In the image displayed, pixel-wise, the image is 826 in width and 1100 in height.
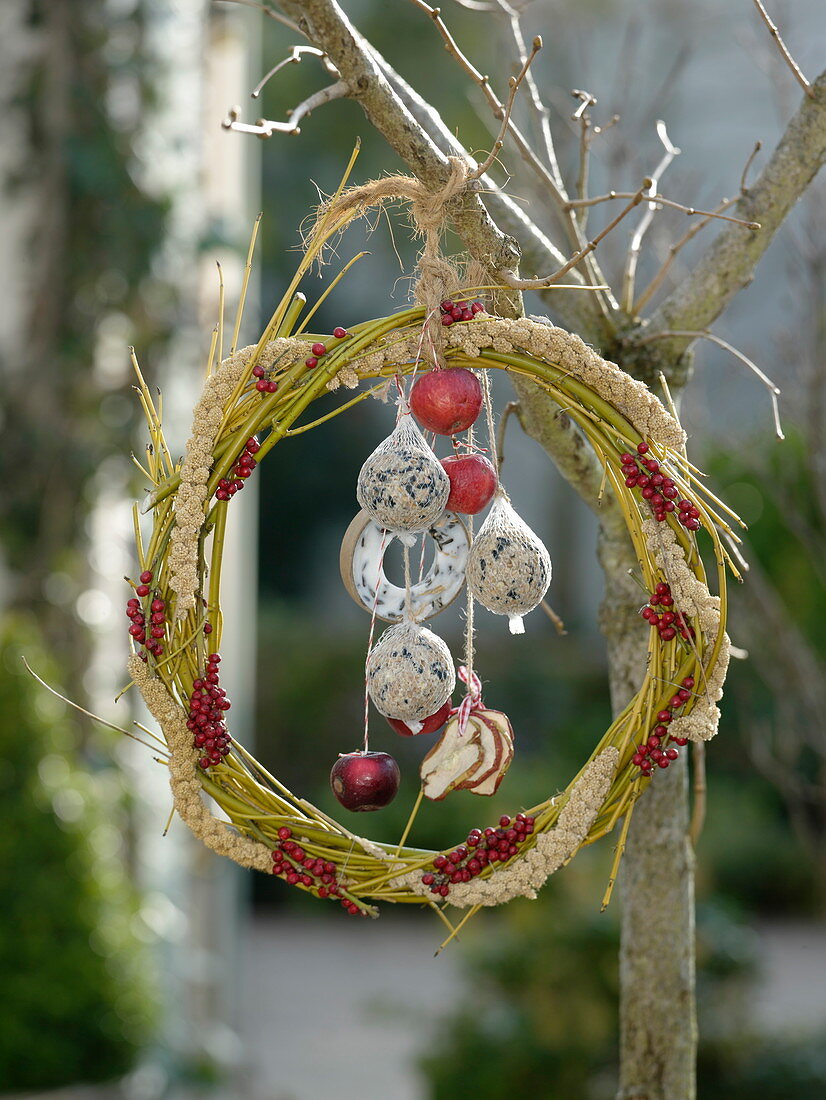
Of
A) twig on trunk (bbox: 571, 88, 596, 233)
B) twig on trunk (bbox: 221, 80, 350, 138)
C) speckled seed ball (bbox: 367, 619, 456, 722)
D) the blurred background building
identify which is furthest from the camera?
the blurred background building

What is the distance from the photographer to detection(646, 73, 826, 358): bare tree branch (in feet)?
4.05

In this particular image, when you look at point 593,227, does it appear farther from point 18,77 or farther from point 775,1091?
point 775,1091

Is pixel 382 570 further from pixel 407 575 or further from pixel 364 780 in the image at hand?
pixel 364 780

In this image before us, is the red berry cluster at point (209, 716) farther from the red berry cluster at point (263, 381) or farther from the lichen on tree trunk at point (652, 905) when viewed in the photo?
the lichen on tree trunk at point (652, 905)

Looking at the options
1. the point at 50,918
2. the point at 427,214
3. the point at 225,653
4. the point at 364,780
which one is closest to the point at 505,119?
the point at 427,214

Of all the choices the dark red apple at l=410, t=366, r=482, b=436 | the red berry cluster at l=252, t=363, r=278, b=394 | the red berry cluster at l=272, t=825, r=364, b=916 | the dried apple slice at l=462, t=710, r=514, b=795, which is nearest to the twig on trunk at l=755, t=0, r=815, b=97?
the dark red apple at l=410, t=366, r=482, b=436

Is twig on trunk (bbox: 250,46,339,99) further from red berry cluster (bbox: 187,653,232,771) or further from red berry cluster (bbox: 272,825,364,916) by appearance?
red berry cluster (bbox: 272,825,364,916)

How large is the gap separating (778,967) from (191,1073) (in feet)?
10.1

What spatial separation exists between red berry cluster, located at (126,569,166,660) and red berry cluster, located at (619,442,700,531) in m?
0.42

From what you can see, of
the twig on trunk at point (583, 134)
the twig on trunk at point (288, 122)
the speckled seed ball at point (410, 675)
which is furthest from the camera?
the twig on trunk at point (583, 134)

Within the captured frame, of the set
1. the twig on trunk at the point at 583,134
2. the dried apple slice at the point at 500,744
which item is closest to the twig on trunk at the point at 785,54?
the twig on trunk at the point at 583,134

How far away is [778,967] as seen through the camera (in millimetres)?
5199

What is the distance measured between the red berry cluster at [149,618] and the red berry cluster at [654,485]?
0.42 m

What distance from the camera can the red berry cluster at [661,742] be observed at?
41.4 inches
